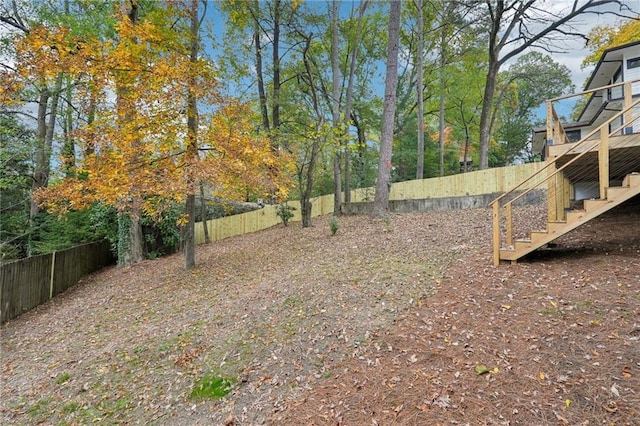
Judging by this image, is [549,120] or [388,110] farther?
[388,110]

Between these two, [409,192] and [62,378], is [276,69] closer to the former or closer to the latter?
[409,192]

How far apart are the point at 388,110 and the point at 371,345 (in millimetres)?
7299

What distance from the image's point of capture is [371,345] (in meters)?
3.77

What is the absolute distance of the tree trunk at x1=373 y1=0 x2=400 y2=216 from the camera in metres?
8.96

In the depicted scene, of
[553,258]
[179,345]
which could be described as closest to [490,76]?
[553,258]

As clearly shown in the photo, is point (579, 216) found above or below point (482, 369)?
above

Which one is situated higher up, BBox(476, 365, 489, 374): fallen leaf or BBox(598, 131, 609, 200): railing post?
BBox(598, 131, 609, 200): railing post

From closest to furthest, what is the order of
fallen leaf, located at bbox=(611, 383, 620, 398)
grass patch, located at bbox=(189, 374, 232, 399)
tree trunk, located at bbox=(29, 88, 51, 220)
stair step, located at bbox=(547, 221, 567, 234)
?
1. fallen leaf, located at bbox=(611, 383, 620, 398)
2. grass patch, located at bbox=(189, 374, 232, 399)
3. stair step, located at bbox=(547, 221, 567, 234)
4. tree trunk, located at bbox=(29, 88, 51, 220)

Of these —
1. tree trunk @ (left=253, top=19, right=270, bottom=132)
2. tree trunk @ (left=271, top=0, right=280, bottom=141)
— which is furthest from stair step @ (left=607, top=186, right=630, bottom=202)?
tree trunk @ (left=253, top=19, right=270, bottom=132)

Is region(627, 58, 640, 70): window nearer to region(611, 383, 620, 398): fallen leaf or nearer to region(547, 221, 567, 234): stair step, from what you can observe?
region(547, 221, 567, 234): stair step

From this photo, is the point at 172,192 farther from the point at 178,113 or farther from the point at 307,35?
the point at 307,35

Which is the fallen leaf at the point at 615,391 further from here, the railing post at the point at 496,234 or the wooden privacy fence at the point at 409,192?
the wooden privacy fence at the point at 409,192

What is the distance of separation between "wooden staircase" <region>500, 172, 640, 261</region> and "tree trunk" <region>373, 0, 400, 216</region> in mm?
4520

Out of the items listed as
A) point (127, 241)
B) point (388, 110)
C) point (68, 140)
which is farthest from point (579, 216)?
point (68, 140)
